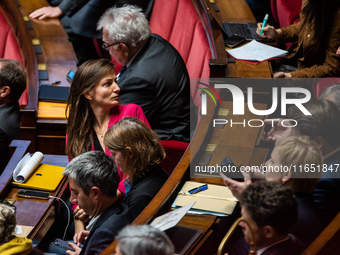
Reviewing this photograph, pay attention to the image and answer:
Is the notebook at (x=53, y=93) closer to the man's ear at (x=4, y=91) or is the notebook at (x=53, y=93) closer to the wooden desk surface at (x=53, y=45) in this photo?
the wooden desk surface at (x=53, y=45)

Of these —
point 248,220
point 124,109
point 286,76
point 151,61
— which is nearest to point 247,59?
point 286,76

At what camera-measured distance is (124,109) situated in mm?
2604

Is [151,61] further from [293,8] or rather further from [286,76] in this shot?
[293,8]

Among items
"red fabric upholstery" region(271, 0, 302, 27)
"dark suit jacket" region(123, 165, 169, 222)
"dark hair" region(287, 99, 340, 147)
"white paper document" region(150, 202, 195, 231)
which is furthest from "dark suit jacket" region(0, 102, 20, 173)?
"red fabric upholstery" region(271, 0, 302, 27)

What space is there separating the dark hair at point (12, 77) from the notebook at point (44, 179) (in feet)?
1.88

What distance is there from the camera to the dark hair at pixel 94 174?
6.34 feet

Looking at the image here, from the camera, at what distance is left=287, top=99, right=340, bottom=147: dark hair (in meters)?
1.98

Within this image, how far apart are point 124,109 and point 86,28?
1.68m

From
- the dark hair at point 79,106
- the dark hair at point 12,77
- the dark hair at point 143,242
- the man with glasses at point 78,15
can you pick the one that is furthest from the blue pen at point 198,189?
the man with glasses at point 78,15

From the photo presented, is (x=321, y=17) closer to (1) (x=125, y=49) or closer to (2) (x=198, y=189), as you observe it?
(1) (x=125, y=49)

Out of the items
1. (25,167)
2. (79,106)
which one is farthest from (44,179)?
(79,106)

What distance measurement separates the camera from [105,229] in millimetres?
→ 1812

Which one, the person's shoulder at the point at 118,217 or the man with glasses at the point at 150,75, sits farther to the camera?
the man with glasses at the point at 150,75

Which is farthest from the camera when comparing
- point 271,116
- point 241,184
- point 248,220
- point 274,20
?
point 274,20
